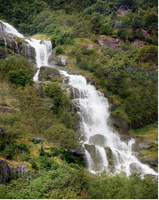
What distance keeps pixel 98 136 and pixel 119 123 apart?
17.0 feet

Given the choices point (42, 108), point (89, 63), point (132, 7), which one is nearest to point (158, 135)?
point (42, 108)

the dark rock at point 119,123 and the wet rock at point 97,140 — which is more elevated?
the wet rock at point 97,140

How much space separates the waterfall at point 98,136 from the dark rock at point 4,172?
290 inches

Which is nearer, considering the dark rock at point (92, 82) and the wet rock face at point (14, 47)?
the dark rock at point (92, 82)

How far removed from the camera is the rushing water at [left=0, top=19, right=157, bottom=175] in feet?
61.1

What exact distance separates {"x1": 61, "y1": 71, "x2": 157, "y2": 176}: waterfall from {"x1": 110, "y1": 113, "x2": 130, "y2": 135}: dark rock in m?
0.74

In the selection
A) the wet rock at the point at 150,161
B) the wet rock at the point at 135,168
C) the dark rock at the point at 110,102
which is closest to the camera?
the wet rock at the point at 135,168

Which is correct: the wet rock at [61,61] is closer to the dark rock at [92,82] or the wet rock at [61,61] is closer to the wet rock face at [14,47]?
the wet rock face at [14,47]

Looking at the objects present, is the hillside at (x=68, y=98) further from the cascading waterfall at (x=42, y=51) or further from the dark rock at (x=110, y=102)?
the cascading waterfall at (x=42, y=51)

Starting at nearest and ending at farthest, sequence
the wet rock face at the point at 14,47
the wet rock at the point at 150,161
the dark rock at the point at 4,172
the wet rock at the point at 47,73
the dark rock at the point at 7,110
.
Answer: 1. the dark rock at the point at 4,172
2. the dark rock at the point at 7,110
3. the wet rock at the point at 150,161
4. the wet rock at the point at 47,73
5. the wet rock face at the point at 14,47

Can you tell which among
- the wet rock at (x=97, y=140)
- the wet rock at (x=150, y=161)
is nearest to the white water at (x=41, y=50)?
the wet rock at (x=97, y=140)

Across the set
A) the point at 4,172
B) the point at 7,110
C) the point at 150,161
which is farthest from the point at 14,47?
the point at 150,161

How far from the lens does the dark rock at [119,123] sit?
83.9ft

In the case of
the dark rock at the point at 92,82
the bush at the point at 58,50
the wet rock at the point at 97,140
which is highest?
the bush at the point at 58,50
